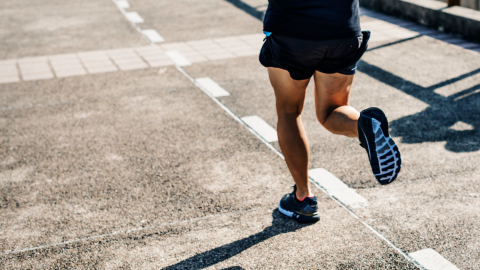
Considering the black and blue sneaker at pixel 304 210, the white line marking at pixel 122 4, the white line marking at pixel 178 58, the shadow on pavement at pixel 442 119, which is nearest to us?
the black and blue sneaker at pixel 304 210

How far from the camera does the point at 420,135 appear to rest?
4094mm

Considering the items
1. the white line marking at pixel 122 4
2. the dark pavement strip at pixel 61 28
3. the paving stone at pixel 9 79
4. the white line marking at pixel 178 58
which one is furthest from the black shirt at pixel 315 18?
the white line marking at pixel 122 4

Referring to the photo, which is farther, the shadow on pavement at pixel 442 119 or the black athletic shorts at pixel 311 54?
the shadow on pavement at pixel 442 119

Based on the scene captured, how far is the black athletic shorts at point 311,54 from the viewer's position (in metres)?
2.55

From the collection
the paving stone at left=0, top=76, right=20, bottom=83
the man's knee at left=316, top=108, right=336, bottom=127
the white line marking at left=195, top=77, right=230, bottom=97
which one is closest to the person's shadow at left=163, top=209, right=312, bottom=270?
the man's knee at left=316, top=108, right=336, bottom=127

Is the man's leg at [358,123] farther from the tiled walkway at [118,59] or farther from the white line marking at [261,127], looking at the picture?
the tiled walkway at [118,59]

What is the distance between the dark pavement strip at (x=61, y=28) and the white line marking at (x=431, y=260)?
17.5 ft

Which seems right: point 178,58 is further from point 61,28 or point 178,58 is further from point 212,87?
point 61,28

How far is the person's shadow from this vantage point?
A: 2631mm

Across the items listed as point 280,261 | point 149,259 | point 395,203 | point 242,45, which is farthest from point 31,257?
point 242,45

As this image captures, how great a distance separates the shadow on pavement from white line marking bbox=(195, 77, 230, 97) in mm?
1682

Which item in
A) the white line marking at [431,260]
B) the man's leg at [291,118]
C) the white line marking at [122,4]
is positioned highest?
the man's leg at [291,118]

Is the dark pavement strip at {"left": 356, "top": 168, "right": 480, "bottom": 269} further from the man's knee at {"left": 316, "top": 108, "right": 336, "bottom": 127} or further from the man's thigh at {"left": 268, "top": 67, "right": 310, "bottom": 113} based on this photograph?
the man's thigh at {"left": 268, "top": 67, "right": 310, "bottom": 113}

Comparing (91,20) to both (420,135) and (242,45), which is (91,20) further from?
(420,135)
